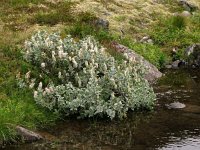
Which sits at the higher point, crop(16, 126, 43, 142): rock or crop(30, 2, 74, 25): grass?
crop(30, 2, 74, 25): grass

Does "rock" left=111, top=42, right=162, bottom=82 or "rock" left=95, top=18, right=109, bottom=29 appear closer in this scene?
"rock" left=111, top=42, right=162, bottom=82

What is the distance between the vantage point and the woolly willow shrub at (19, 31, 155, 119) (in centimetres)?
1816

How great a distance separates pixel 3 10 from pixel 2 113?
1442cm

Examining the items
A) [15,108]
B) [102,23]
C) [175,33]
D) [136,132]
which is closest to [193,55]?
[175,33]

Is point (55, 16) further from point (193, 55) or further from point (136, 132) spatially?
point (136, 132)

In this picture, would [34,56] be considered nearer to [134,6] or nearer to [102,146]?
[102,146]

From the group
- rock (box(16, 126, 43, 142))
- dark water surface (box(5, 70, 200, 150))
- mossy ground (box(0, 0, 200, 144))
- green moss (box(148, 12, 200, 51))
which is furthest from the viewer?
green moss (box(148, 12, 200, 51))

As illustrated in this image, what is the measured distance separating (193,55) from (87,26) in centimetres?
581

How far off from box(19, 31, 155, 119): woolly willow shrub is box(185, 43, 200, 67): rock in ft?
23.2

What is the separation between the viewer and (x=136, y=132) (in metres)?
17.3

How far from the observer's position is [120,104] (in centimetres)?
1811

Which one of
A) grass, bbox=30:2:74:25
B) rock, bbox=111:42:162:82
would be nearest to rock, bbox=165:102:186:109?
rock, bbox=111:42:162:82

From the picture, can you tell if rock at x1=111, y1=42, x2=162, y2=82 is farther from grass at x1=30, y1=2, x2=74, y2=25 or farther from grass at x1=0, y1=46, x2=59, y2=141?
grass at x1=0, y1=46, x2=59, y2=141

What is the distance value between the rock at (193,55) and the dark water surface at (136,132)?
6.93 m
